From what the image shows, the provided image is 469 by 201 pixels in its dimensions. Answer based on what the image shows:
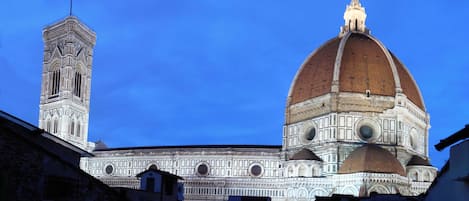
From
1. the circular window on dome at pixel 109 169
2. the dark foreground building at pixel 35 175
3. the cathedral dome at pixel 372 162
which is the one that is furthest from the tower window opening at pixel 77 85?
the dark foreground building at pixel 35 175

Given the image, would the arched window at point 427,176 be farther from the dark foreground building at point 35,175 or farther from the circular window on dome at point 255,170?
the dark foreground building at point 35,175

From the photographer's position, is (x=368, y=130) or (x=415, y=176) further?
(x=368, y=130)

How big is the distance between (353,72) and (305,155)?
38.4 ft

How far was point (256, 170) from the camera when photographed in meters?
77.4

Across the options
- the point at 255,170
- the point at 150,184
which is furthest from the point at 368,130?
the point at 150,184

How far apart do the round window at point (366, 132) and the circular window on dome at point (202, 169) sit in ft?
64.2

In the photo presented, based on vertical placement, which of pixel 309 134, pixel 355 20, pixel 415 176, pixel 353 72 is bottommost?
pixel 415 176

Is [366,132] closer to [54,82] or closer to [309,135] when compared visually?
[309,135]

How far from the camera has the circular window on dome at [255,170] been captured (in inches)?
3036

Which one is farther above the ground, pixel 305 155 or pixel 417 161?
pixel 305 155

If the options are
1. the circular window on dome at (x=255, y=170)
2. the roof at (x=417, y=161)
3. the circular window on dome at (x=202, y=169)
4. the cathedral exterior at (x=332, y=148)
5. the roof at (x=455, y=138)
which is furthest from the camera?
the circular window on dome at (x=202, y=169)

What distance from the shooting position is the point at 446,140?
14.5 meters

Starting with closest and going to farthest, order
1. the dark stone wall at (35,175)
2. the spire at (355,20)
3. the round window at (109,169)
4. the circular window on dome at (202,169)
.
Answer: the dark stone wall at (35,175)
the circular window on dome at (202,169)
the spire at (355,20)
the round window at (109,169)

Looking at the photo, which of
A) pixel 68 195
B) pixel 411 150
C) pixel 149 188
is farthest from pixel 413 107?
pixel 68 195
